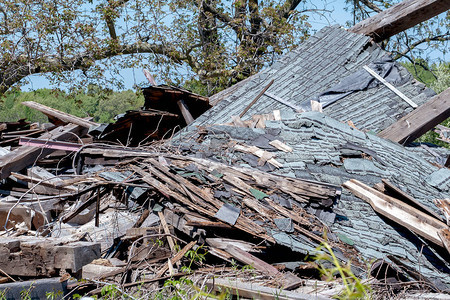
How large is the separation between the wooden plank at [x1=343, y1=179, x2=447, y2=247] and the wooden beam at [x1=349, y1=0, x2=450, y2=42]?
6.27 m

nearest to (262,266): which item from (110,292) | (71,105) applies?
(110,292)

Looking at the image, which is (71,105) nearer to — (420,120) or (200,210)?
(420,120)

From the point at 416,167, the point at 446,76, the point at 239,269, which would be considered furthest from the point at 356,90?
the point at 446,76

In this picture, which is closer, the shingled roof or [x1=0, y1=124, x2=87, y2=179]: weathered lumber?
the shingled roof

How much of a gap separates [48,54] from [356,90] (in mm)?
13193

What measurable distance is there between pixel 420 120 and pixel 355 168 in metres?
3.06

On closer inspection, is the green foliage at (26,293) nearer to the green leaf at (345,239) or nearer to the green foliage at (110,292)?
the green foliage at (110,292)

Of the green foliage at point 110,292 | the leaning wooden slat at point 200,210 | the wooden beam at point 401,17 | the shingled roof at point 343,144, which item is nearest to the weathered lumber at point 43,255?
the green foliage at point 110,292

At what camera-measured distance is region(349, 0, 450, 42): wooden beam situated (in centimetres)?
1017

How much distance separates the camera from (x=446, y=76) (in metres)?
20.3

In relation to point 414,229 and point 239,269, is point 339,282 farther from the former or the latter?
point 414,229

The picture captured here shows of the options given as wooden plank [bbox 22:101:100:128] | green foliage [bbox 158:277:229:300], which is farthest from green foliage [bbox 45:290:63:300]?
wooden plank [bbox 22:101:100:128]

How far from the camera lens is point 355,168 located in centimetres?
664

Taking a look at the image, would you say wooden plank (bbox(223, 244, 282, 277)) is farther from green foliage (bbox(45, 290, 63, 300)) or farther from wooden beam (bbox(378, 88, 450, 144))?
wooden beam (bbox(378, 88, 450, 144))
